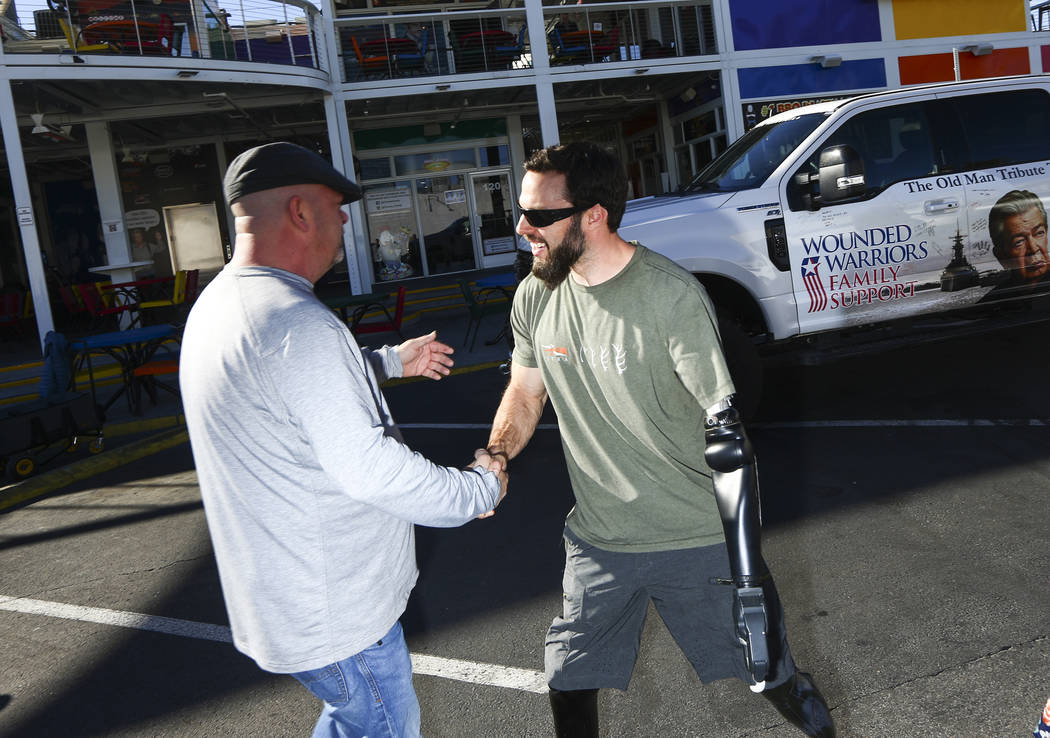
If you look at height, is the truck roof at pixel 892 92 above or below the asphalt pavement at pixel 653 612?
above

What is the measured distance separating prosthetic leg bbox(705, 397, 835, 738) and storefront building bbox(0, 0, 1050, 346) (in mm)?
11842

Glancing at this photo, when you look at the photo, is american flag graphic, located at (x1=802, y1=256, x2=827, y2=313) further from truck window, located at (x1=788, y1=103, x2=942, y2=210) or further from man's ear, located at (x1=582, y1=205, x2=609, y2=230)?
man's ear, located at (x1=582, y1=205, x2=609, y2=230)

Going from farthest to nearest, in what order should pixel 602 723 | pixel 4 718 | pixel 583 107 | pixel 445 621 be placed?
pixel 583 107
pixel 445 621
pixel 4 718
pixel 602 723

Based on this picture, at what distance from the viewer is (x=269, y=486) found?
1.80 m

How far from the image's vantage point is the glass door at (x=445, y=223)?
2077 centimetres

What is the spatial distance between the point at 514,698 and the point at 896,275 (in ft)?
15.0

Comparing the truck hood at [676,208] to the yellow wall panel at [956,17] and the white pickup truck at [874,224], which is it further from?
the yellow wall panel at [956,17]

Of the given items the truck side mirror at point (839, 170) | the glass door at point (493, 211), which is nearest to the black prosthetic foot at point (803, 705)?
the truck side mirror at point (839, 170)

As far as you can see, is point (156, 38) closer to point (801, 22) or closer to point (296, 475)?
point (801, 22)

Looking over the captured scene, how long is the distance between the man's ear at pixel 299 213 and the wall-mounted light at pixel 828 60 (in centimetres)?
1811

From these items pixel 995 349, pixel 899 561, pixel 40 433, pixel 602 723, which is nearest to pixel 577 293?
pixel 602 723

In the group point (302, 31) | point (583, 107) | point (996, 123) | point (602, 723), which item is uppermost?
point (302, 31)

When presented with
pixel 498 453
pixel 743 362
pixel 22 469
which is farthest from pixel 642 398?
pixel 22 469

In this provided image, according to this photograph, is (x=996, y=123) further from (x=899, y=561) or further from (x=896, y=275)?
(x=899, y=561)
